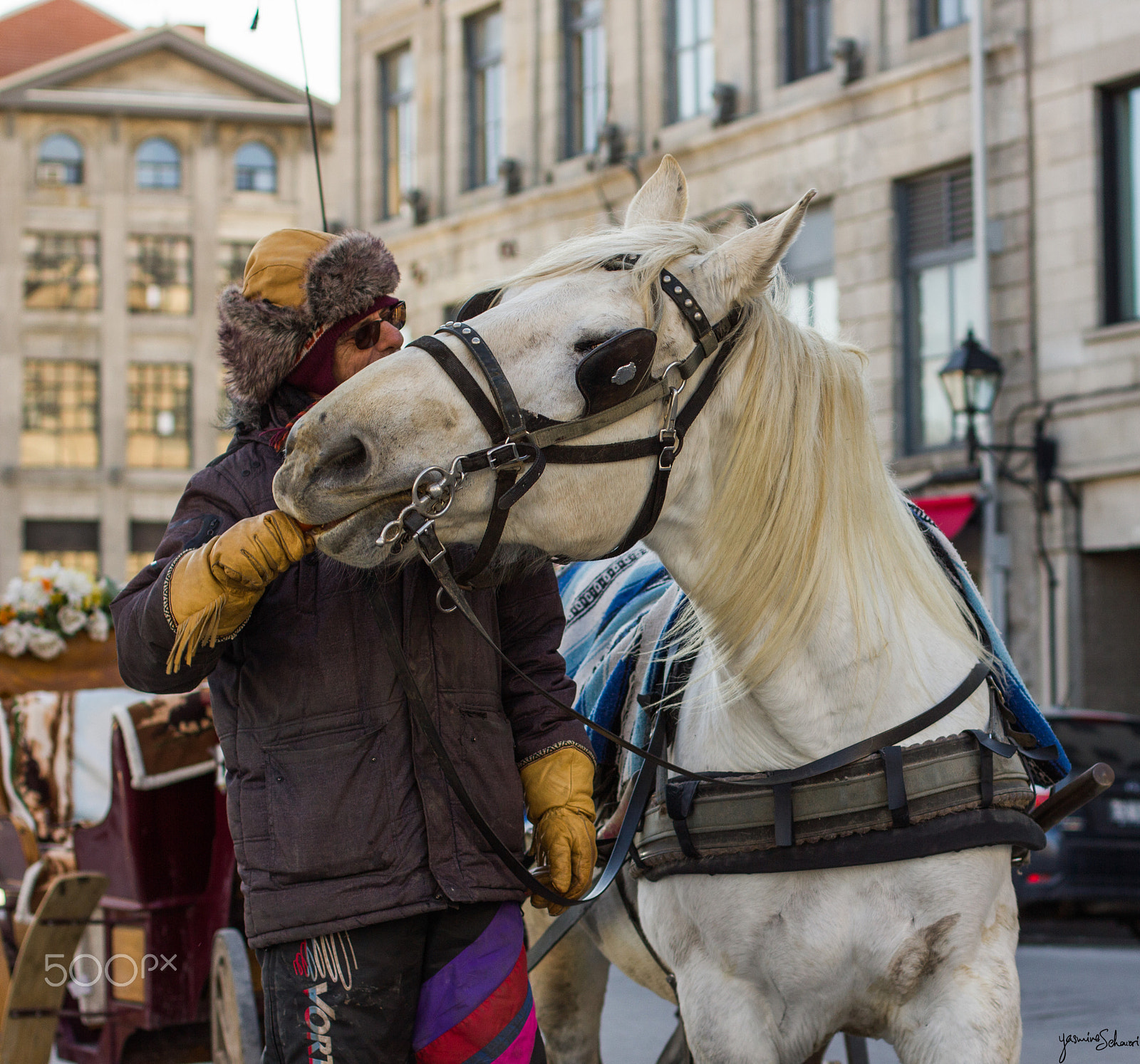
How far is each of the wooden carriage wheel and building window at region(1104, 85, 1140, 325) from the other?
9.86 meters

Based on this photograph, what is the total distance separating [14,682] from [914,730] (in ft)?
17.6

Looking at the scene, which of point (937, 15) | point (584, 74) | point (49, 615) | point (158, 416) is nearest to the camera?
point (49, 615)

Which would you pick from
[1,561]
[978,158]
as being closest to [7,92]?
[1,561]

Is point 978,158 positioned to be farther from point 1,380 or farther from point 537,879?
point 1,380

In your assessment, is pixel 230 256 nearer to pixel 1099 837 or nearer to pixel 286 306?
pixel 1099 837

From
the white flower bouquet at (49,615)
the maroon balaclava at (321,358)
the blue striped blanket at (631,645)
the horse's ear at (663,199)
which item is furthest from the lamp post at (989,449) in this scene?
the maroon balaclava at (321,358)

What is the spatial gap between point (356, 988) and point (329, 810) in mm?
284

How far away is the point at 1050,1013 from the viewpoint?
636cm

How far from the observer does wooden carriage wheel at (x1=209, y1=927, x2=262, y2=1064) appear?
409 cm

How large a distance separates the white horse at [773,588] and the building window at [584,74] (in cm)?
Result: 1521
